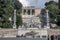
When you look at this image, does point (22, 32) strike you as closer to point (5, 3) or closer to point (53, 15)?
point (5, 3)

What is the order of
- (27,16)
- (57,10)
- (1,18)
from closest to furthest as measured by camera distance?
(1,18)
(57,10)
(27,16)

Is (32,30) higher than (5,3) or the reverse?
the reverse

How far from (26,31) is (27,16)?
23.1 meters

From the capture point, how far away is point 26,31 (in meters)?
41.7

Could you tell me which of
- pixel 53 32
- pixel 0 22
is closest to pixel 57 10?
pixel 53 32

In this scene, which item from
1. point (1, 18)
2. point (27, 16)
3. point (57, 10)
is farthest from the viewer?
point (27, 16)

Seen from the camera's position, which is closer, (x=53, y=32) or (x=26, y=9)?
(x=53, y=32)

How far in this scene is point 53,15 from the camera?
53.7m

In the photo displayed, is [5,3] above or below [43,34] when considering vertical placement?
above

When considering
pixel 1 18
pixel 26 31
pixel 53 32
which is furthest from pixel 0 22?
pixel 53 32

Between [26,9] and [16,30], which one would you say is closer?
[16,30]

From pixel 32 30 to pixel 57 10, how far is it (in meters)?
12.6

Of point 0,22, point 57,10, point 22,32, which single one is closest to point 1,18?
point 0,22

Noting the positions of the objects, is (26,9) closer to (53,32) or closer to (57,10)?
(57,10)
